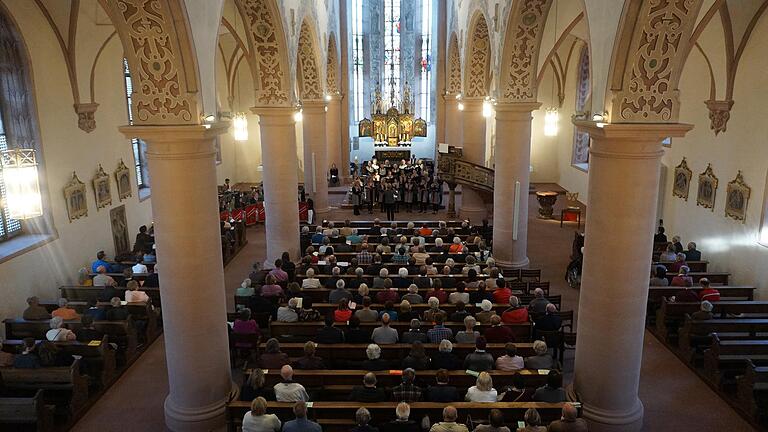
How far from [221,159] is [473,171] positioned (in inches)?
523

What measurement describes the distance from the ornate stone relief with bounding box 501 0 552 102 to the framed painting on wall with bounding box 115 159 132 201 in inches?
473

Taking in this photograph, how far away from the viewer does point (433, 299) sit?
1138cm

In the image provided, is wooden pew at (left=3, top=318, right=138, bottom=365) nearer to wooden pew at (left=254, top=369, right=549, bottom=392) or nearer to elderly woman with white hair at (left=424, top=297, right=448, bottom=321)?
wooden pew at (left=254, top=369, right=549, bottom=392)

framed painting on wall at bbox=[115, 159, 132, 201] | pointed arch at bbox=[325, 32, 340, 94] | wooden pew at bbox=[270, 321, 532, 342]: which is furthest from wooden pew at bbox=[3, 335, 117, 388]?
pointed arch at bbox=[325, 32, 340, 94]

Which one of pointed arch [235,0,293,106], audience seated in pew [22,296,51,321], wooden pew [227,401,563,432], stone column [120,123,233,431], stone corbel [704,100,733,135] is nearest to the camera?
wooden pew [227,401,563,432]

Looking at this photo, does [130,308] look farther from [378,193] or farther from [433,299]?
[378,193]

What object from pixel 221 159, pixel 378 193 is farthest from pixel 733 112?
pixel 221 159

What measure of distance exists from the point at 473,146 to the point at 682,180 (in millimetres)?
8110

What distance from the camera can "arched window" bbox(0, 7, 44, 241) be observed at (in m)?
14.0

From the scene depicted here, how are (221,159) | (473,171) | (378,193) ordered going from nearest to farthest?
(473,171) → (378,193) → (221,159)

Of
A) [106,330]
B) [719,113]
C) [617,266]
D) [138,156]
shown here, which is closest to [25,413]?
[106,330]

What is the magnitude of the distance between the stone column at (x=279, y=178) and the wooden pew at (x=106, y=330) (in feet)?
18.5

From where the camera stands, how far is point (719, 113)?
16.3 metres

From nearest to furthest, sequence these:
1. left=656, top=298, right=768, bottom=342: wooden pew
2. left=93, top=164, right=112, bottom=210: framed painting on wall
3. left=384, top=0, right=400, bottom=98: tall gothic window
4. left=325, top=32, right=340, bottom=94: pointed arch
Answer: left=656, top=298, right=768, bottom=342: wooden pew → left=93, top=164, right=112, bottom=210: framed painting on wall → left=325, top=32, right=340, bottom=94: pointed arch → left=384, top=0, right=400, bottom=98: tall gothic window
